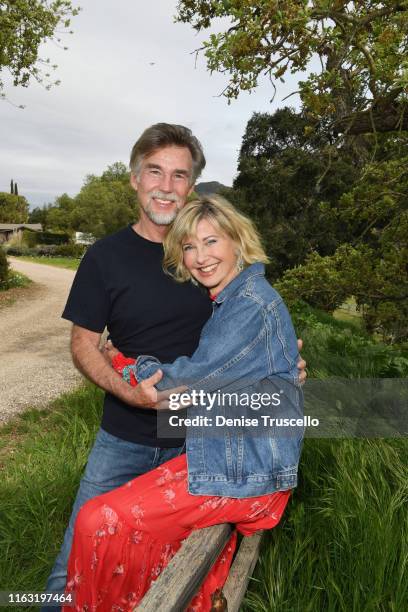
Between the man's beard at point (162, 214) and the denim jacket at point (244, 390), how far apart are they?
32.3 inches

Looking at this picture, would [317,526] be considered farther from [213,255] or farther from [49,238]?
[49,238]

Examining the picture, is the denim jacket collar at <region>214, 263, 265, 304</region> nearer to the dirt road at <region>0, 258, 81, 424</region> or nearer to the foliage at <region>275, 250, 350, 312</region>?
the foliage at <region>275, 250, 350, 312</region>

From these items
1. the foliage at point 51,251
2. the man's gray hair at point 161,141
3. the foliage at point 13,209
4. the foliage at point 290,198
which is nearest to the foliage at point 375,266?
the man's gray hair at point 161,141

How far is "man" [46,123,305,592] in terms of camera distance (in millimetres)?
2525

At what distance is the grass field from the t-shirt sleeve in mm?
1464

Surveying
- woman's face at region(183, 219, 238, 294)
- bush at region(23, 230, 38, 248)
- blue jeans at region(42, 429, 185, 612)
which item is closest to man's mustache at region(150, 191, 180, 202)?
woman's face at region(183, 219, 238, 294)

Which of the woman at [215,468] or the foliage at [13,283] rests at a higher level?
the woman at [215,468]

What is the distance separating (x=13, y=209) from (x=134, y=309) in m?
94.4

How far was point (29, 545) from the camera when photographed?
11.3ft

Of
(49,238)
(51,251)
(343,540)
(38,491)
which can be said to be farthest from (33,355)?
(49,238)

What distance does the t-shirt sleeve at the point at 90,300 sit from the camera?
252cm

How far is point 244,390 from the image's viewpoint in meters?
1.99

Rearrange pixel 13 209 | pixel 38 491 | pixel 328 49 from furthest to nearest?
pixel 13 209
pixel 328 49
pixel 38 491

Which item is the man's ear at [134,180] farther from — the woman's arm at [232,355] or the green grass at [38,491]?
the green grass at [38,491]
